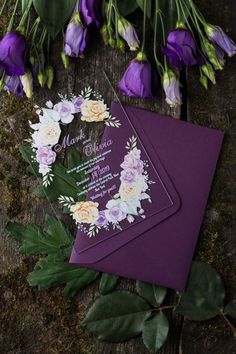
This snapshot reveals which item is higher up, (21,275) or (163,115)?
(163,115)

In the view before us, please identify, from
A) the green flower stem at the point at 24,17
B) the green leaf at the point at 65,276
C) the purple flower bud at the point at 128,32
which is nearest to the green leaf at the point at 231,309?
the green leaf at the point at 65,276

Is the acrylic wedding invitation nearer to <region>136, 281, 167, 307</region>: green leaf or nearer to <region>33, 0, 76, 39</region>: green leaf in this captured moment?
<region>136, 281, 167, 307</region>: green leaf

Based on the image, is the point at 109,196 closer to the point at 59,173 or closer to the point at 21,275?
the point at 59,173

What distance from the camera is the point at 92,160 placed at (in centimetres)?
108

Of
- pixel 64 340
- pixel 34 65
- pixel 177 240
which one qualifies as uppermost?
pixel 34 65

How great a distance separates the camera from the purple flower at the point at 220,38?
A: 103cm

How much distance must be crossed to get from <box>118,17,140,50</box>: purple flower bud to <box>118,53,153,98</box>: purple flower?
3 cm

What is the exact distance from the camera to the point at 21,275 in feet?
3.55

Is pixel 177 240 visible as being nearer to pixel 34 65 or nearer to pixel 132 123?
pixel 132 123

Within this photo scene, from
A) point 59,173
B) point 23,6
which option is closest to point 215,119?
point 59,173

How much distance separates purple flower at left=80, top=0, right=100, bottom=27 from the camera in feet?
3.43

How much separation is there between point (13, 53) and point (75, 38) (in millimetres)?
113

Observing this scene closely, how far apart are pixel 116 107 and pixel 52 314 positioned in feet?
1.28

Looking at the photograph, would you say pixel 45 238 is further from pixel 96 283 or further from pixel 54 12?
pixel 54 12
